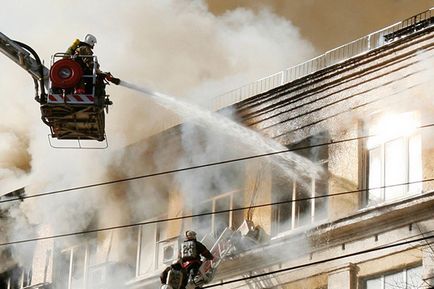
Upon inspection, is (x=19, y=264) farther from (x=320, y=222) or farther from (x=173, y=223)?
(x=320, y=222)

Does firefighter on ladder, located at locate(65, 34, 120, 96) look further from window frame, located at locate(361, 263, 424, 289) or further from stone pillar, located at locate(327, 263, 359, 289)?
window frame, located at locate(361, 263, 424, 289)

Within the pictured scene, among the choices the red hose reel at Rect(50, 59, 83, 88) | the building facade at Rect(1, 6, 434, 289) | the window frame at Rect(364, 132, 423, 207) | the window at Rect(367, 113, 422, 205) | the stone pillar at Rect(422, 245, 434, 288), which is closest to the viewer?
the red hose reel at Rect(50, 59, 83, 88)

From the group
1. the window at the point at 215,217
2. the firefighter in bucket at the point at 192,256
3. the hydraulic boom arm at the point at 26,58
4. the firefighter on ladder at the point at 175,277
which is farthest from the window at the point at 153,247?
the hydraulic boom arm at the point at 26,58

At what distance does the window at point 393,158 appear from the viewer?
30031mm

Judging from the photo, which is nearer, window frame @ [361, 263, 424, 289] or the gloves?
the gloves

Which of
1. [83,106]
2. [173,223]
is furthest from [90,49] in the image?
[173,223]

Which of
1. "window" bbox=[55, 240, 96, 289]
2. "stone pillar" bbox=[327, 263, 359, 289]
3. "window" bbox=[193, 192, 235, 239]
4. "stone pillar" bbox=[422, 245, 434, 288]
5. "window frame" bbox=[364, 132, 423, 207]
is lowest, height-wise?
"stone pillar" bbox=[422, 245, 434, 288]

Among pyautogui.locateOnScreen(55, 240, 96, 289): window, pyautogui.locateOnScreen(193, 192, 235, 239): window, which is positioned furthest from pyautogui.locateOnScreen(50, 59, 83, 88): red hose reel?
pyautogui.locateOnScreen(55, 240, 96, 289): window

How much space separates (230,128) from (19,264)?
9393 mm

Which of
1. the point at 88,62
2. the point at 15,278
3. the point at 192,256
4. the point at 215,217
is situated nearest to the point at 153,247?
the point at 215,217

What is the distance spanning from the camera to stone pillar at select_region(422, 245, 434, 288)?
2852cm

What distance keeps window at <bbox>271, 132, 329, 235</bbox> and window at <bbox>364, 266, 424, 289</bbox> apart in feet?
6.90

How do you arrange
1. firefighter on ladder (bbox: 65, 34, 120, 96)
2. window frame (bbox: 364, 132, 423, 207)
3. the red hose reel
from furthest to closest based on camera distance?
window frame (bbox: 364, 132, 423, 207) < firefighter on ladder (bbox: 65, 34, 120, 96) < the red hose reel

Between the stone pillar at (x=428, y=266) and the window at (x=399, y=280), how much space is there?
0.49 feet
